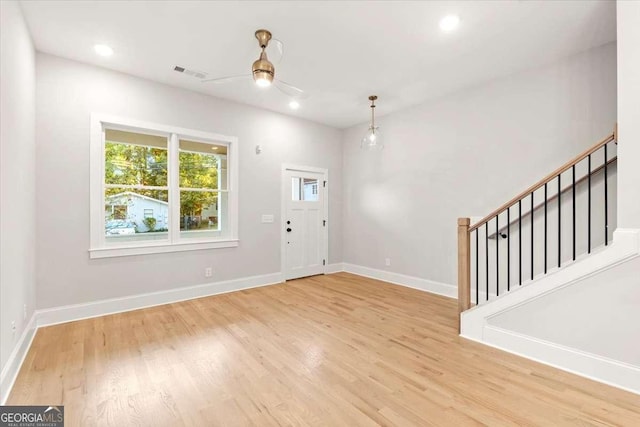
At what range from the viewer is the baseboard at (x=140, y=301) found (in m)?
3.37

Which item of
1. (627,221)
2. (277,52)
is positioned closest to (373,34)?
(277,52)

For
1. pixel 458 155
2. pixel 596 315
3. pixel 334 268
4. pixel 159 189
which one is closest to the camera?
pixel 596 315

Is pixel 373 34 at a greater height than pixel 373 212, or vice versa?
pixel 373 34

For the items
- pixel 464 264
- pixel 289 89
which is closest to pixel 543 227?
pixel 464 264

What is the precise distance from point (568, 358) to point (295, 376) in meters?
2.32

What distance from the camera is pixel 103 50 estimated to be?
10.8 ft

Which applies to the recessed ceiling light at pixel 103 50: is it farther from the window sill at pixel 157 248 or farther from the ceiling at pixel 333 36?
the window sill at pixel 157 248

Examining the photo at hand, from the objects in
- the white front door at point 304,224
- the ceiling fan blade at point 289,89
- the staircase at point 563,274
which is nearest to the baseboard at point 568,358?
the staircase at point 563,274

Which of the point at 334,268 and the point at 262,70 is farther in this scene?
the point at 334,268

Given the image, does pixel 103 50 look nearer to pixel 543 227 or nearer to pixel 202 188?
pixel 202 188

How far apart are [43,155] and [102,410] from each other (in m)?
3.03

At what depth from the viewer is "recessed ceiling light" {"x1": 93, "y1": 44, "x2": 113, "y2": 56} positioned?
3213 mm

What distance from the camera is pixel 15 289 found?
2412 mm

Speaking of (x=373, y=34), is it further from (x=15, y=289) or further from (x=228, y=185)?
(x=15, y=289)
